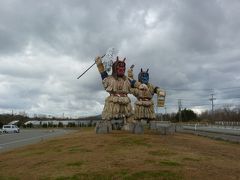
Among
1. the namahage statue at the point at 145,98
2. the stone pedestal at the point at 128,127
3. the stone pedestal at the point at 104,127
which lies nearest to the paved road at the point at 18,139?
the stone pedestal at the point at 104,127

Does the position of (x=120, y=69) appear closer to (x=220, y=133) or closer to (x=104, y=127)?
(x=104, y=127)

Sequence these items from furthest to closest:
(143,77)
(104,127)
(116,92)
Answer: (143,77) < (116,92) < (104,127)

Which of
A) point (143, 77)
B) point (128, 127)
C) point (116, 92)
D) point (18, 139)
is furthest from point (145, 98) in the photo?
point (18, 139)

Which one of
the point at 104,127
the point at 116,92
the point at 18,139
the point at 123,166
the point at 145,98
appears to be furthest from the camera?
the point at 18,139

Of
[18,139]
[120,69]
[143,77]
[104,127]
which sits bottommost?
[18,139]

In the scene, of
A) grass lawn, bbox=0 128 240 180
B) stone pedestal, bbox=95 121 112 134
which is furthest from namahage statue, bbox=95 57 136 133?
grass lawn, bbox=0 128 240 180

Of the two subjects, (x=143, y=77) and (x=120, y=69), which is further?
(x=143, y=77)

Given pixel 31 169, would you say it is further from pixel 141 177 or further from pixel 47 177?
pixel 141 177

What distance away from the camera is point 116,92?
25656 mm

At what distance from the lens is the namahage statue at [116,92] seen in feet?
83.3

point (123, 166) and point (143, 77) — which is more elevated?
point (143, 77)

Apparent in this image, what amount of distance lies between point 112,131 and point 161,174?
14659mm

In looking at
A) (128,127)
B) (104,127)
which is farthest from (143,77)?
(104,127)

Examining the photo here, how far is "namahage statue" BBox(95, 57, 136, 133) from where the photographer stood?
83.3 feet
